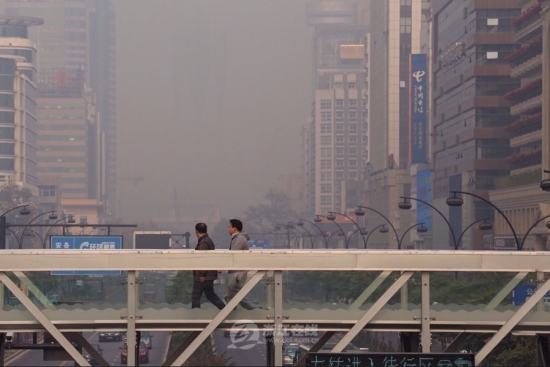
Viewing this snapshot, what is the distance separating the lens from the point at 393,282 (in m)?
20.0

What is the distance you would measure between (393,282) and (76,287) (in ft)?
17.3

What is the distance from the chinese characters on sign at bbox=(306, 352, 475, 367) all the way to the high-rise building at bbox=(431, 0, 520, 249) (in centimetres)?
13868

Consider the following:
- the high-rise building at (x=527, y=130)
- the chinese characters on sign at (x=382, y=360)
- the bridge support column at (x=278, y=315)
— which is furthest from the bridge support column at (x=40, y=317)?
the high-rise building at (x=527, y=130)

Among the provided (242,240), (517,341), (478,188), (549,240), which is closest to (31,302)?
(242,240)

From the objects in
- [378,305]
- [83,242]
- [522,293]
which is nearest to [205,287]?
[378,305]

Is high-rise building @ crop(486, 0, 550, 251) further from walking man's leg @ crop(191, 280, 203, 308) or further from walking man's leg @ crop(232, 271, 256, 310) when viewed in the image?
walking man's leg @ crop(191, 280, 203, 308)

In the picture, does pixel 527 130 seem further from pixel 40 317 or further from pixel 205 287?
pixel 40 317

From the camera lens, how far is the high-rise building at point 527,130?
128250 millimetres

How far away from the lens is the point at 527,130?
5842 inches

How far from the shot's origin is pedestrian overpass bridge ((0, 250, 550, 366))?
1962 cm

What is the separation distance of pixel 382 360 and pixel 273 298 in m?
2.30

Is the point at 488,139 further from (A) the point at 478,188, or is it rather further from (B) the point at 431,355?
(B) the point at 431,355

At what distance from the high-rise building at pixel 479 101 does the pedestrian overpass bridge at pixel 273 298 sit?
13712 cm

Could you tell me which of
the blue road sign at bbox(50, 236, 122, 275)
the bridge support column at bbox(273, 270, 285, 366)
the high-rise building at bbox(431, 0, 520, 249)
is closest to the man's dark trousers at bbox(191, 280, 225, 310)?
the bridge support column at bbox(273, 270, 285, 366)
